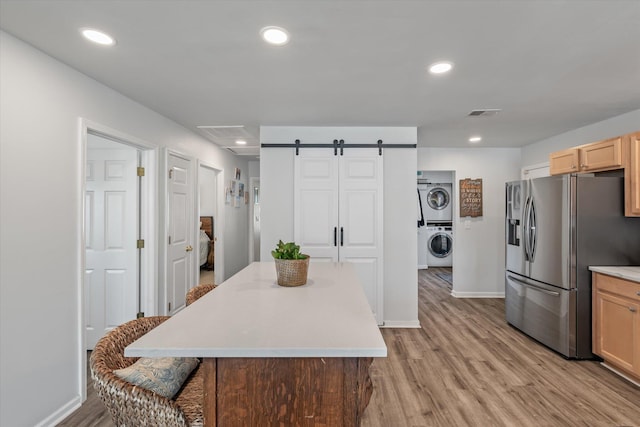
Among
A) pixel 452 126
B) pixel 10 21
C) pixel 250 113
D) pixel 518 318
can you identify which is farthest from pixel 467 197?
pixel 10 21

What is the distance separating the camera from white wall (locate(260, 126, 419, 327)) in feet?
12.5

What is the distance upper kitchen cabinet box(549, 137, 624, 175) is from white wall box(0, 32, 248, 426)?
14.6 feet

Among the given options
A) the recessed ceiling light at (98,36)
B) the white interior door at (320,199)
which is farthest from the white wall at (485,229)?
the recessed ceiling light at (98,36)

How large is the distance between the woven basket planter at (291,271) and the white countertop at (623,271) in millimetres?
2613

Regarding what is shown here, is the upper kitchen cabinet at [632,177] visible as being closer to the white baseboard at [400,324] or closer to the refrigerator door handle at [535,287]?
the refrigerator door handle at [535,287]

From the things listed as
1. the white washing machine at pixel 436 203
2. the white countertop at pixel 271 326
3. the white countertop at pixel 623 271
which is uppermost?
the white washing machine at pixel 436 203

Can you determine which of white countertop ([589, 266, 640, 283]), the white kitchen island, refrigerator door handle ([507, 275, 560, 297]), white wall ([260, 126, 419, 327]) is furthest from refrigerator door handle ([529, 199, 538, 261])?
the white kitchen island

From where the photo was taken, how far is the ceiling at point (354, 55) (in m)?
1.60

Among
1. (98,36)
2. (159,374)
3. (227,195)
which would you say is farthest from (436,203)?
(159,374)

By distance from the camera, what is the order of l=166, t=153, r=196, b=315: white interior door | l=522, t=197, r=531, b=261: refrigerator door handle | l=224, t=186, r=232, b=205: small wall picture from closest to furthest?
1. l=522, t=197, r=531, b=261: refrigerator door handle
2. l=166, t=153, r=196, b=315: white interior door
3. l=224, t=186, r=232, b=205: small wall picture

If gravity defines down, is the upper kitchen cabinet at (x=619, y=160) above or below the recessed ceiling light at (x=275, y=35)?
below

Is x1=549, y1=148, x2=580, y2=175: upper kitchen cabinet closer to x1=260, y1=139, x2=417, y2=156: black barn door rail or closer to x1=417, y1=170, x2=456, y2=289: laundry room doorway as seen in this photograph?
x1=260, y1=139, x2=417, y2=156: black barn door rail

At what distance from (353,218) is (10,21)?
10.3 ft

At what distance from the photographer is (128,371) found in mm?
1048
